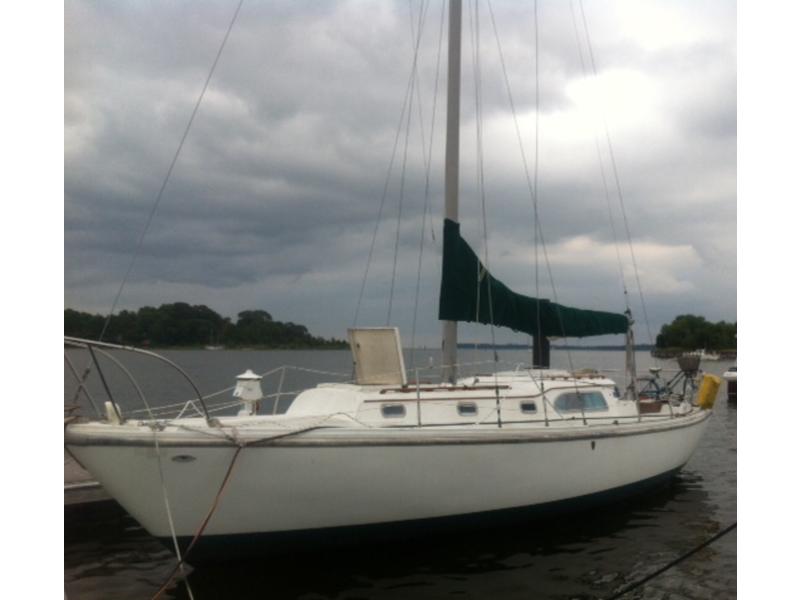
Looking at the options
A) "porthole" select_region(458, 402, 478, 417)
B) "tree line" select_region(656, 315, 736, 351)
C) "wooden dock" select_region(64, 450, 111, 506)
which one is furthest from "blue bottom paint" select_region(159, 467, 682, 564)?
"tree line" select_region(656, 315, 736, 351)

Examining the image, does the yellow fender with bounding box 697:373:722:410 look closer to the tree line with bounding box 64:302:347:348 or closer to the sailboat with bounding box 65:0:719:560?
the sailboat with bounding box 65:0:719:560

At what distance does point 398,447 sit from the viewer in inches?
301

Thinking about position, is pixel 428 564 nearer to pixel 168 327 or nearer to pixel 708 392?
pixel 168 327

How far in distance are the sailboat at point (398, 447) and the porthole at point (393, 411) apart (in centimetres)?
2

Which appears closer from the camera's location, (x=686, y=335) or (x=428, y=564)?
(x=428, y=564)

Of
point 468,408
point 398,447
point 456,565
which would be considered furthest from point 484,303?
point 456,565

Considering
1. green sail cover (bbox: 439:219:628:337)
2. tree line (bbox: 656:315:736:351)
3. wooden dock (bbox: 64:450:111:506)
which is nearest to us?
green sail cover (bbox: 439:219:628:337)

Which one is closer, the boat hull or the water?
the boat hull

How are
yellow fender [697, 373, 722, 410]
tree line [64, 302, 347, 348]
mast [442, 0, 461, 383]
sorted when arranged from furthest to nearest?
yellow fender [697, 373, 722, 410] → mast [442, 0, 461, 383] → tree line [64, 302, 347, 348]

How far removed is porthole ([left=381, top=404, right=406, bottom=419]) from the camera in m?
8.90

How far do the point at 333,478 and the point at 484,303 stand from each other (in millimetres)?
3893

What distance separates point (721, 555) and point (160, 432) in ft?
23.4

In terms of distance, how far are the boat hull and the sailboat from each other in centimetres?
1
